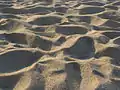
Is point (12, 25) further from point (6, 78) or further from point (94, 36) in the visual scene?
point (6, 78)

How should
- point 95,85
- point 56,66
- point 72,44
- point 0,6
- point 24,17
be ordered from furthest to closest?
point 0,6 → point 24,17 → point 72,44 → point 56,66 → point 95,85

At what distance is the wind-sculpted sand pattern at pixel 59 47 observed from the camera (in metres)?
2.39

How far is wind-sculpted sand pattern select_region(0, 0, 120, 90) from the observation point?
7.83ft

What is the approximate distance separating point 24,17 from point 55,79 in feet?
5.45

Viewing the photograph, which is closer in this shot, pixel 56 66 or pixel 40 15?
pixel 56 66

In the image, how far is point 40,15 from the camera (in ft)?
13.0

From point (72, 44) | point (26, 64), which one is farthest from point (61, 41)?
point (26, 64)

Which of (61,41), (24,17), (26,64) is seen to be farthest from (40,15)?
(26,64)

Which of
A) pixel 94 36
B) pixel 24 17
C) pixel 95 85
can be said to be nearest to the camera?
pixel 95 85

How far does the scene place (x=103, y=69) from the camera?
102 inches

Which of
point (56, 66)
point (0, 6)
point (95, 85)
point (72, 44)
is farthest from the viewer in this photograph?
point (0, 6)

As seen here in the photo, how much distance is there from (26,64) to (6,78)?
259mm

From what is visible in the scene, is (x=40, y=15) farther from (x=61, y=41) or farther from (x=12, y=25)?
(x=61, y=41)

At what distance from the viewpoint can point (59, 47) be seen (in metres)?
2.96
